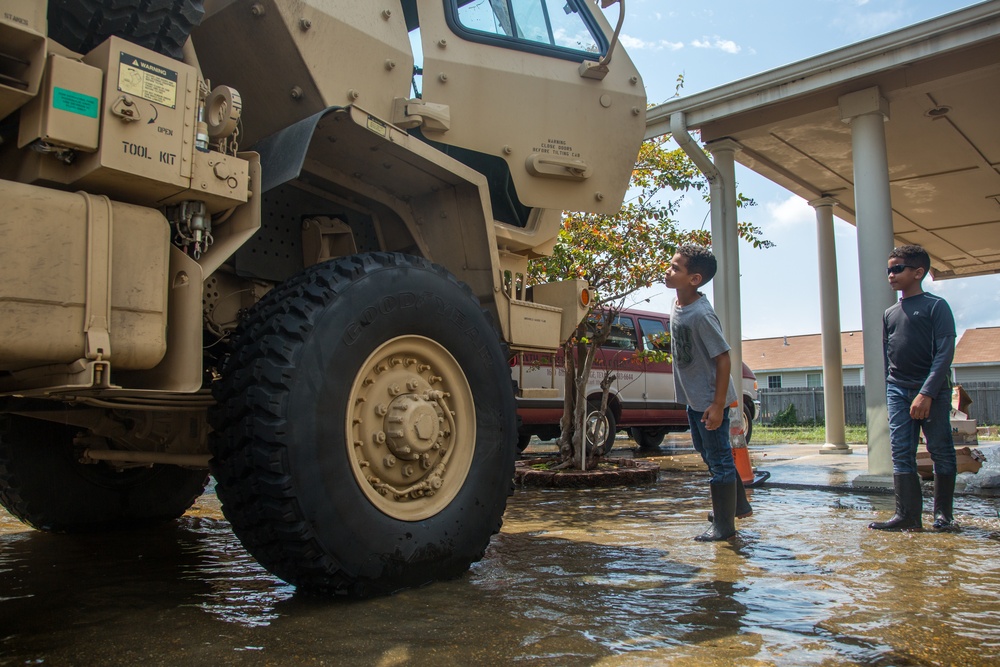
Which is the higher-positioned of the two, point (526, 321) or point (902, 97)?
point (902, 97)

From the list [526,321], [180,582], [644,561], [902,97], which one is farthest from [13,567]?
[902,97]

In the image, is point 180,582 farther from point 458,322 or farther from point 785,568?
point 785,568

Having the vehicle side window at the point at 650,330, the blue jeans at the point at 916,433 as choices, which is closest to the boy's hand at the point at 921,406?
the blue jeans at the point at 916,433

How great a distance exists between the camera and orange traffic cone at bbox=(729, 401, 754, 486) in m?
5.97

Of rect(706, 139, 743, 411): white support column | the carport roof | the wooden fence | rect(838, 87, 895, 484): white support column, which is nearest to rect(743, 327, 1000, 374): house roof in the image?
the wooden fence

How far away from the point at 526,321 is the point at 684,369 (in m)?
1.02

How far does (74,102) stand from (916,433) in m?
4.31

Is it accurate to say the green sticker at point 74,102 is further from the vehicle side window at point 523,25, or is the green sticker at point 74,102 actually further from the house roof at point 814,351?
the house roof at point 814,351

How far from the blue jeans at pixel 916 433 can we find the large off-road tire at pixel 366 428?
2.47 metres

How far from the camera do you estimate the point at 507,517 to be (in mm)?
4859

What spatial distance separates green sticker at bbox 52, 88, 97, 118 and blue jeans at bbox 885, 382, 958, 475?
418 centimetres

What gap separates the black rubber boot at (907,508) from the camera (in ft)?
13.7

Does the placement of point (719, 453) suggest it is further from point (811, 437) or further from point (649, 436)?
point (811, 437)

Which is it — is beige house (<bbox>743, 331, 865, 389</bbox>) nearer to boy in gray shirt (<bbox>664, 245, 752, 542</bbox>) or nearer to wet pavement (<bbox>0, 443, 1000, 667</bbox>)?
boy in gray shirt (<bbox>664, 245, 752, 542</bbox>)
